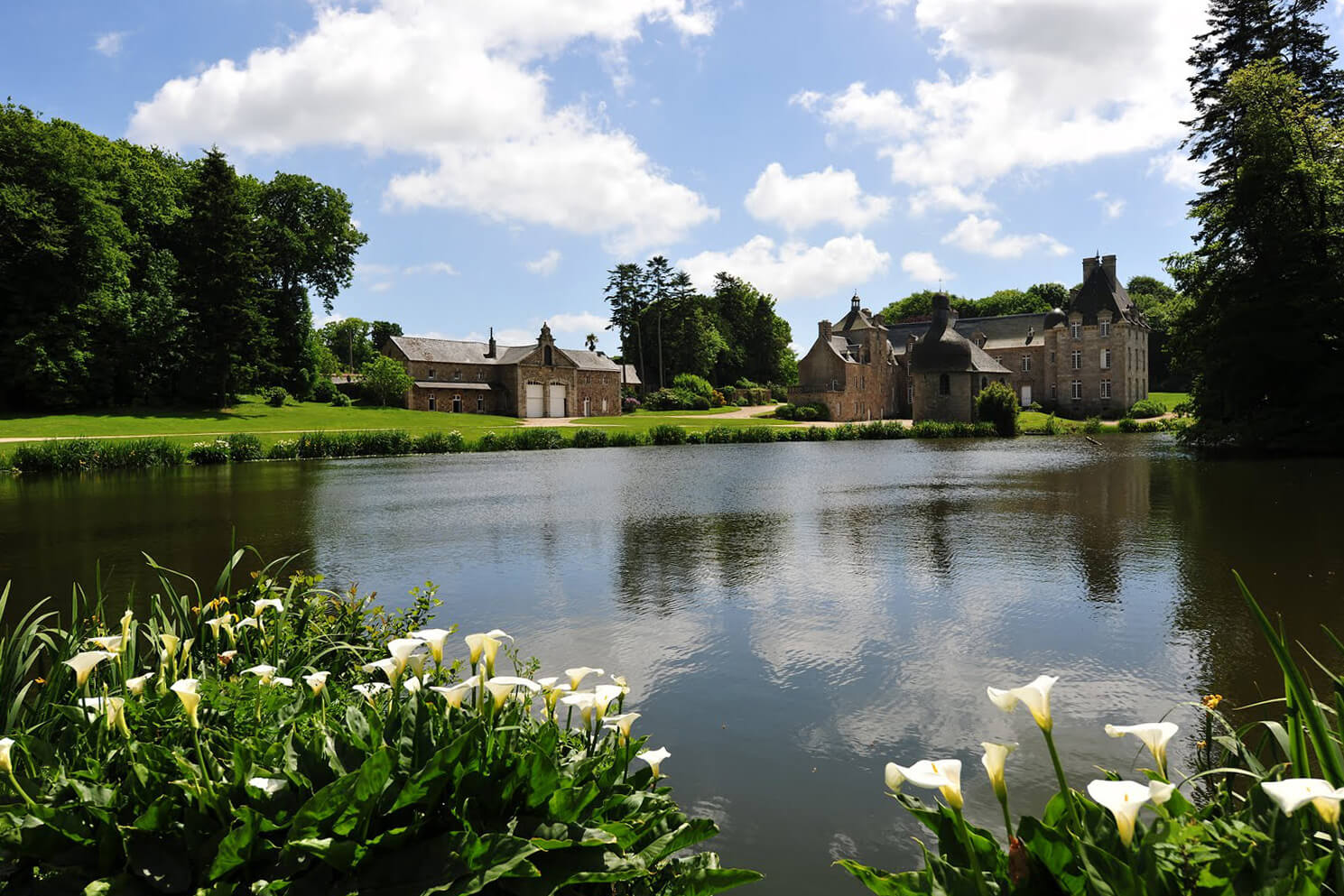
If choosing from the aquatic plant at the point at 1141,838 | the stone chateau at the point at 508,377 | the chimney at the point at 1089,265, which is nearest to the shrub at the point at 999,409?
the chimney at the point at 1089,265

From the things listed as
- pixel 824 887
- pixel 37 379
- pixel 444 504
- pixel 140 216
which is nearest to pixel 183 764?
pixel 824 887

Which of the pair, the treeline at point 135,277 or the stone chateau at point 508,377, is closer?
the treeline at point 135,277

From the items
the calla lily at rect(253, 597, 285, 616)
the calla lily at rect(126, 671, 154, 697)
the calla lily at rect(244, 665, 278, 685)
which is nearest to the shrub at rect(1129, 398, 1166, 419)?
the calla lily at rect(253, 597, 285, 616)

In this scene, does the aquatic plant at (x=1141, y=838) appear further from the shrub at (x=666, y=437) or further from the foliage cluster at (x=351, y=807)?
the shrub at (x=666, y=437)

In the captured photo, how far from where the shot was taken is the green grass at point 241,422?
34.4 meters

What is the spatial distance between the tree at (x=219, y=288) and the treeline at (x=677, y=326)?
36.5 m

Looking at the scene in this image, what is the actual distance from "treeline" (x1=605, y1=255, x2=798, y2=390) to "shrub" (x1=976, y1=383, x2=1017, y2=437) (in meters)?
32.2

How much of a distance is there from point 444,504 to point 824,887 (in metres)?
14.3

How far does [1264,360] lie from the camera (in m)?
26.1

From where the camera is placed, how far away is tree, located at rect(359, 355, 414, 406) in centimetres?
5592

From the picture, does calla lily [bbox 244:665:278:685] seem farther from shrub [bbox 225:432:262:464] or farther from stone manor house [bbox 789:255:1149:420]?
stone manor house [bbox 789:255:1149:420]

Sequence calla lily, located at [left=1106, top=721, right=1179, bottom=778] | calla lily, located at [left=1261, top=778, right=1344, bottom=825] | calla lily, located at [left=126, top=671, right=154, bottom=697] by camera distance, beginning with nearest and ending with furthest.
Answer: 1. calla lily, located at [left=1261, top=778, right=1344, bottom=825]
2. calla lily, located at [left=1106, top=721, right=1179, bottom=778]
3. calla lily, located at [left=126, top=671, right=154, bottom=697]

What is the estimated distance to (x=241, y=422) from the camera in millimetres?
41125

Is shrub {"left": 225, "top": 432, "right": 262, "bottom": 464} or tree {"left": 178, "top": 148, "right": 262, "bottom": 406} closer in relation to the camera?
shrub {"left": 225, "top": 432, "right": 262, "bottom": 464}
